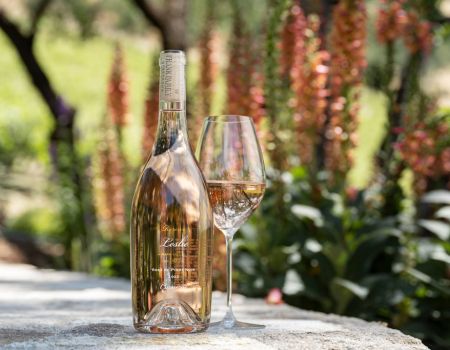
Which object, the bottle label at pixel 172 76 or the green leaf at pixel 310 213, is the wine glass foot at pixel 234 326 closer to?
the bottle label at pixel 172 76

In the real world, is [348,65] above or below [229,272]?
above

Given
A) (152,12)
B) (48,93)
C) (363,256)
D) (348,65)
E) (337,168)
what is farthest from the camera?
(48,93)

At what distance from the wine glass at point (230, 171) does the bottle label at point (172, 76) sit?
0.16 m

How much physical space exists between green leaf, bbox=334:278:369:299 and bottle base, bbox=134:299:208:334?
204 cm

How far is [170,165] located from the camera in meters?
1.89

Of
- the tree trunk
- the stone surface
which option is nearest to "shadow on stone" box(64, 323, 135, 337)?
the stone surface

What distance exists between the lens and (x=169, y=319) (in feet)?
6.01

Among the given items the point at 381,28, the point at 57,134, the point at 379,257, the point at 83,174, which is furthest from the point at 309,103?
the point at 57,134

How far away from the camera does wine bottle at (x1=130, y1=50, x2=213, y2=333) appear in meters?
1.80

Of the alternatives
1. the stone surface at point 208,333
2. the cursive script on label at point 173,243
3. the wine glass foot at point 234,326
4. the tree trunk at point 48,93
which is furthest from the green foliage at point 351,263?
the tree trunk at point 48,93

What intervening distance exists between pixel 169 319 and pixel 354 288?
2.08 metres

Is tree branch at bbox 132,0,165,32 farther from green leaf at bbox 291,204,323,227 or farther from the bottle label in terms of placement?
the bottle label

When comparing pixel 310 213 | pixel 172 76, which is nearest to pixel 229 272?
pixel 172 76

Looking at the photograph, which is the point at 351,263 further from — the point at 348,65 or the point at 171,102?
the point at 171,102
